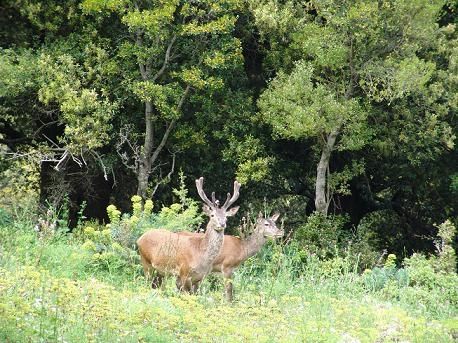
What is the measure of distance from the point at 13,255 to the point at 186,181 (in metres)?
11.8

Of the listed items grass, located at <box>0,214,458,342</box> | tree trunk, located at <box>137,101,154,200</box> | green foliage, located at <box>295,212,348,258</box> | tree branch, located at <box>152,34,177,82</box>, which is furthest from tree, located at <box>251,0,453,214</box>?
grass, located at <box>0,214,458,342</box>

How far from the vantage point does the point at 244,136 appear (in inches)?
850

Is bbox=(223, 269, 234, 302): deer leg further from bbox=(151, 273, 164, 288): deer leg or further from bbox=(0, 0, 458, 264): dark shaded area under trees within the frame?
bbox=(0, 0, 458, 264): dark shaded area under trees

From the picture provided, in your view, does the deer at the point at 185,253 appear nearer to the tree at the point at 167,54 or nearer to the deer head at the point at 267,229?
the deer head at the point at 267,229

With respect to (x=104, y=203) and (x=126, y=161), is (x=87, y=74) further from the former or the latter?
(x=104, y=203)

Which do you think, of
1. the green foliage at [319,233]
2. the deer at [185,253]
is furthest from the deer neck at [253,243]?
the green foliage at [319,233]

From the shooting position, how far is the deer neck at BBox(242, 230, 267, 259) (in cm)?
1290

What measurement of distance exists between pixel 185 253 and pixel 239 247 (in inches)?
60.1

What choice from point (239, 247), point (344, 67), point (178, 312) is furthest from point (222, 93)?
point (178, 312)

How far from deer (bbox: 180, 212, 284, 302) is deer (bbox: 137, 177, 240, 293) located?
273mm

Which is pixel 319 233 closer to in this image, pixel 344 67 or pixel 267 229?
pixel 344 67

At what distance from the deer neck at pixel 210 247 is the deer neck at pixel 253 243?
142 cm

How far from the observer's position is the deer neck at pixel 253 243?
12898 mm

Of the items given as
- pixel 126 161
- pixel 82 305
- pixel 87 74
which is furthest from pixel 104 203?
pixel 82 305
